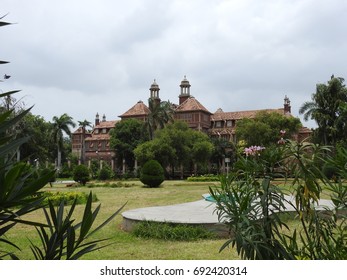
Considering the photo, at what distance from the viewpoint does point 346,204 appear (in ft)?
9.63

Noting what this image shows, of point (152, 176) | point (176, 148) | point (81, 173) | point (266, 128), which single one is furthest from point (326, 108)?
point (81, 173)

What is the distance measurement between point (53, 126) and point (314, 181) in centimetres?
4928

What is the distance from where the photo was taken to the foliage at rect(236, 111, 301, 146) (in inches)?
1543

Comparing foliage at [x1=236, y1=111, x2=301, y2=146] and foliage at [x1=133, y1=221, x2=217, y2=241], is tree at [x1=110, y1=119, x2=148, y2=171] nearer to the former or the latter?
foliage at [x1=236, y1=111, x2=301, y2=146]

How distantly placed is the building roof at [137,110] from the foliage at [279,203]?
58190mm

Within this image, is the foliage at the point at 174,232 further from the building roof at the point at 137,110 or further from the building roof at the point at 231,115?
the building roof at the point at 137,110

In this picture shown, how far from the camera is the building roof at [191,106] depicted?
56394 mm

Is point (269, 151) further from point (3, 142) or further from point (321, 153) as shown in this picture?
point (3, 142)

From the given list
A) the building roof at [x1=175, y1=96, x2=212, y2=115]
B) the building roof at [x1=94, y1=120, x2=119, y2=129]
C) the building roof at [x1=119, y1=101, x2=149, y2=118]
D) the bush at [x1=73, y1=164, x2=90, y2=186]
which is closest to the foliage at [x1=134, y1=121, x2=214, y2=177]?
the bush at [x1=73, y1=164, x2=90, y2=186]

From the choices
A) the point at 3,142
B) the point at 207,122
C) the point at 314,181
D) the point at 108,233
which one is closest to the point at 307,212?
the point at 314,181

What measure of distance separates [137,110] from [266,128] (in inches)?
1077

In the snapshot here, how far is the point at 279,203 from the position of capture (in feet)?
9.02

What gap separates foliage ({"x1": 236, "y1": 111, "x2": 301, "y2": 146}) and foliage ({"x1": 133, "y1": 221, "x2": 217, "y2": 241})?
31695 mm

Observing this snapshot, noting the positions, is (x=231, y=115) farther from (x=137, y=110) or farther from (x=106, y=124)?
(x=106, y=124)
